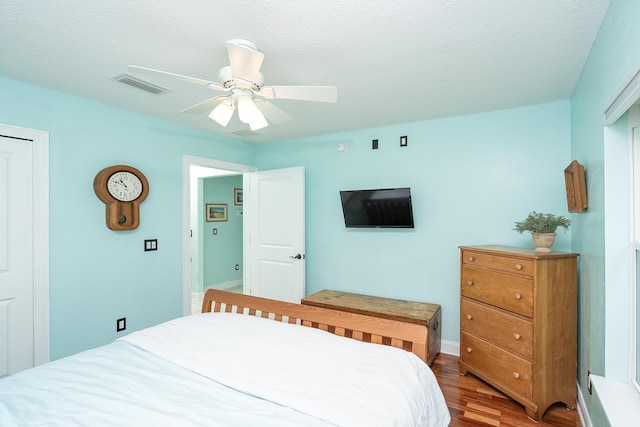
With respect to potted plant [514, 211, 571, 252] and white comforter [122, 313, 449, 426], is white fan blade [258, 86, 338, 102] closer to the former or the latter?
white comforter [122, 313, 449, 426]

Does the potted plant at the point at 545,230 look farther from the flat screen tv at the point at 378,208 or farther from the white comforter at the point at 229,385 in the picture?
the white comforter at the point at 229,385

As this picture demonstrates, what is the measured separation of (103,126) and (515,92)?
3.72 metres

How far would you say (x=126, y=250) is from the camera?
323 cm

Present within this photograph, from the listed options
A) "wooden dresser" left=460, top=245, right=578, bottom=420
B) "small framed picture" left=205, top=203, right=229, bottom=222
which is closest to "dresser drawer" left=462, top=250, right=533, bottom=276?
"wooden dresser" left=460, top=245, right=578, bottom=420

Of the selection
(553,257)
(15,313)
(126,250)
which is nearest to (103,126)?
(126,250)

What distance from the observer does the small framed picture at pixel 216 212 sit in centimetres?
624

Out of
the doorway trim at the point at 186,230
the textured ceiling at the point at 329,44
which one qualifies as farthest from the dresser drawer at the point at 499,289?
the doorway trim at the point at 186,230

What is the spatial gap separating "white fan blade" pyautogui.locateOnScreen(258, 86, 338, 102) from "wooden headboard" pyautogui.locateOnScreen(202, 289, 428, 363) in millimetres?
1372

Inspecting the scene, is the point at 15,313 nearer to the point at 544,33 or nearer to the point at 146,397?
the point at 146,397

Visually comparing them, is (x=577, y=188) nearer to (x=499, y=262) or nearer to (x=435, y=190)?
(x=499, y=262)

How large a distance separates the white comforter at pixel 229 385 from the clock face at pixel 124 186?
1622 millimetres

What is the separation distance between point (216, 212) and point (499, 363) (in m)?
5.29

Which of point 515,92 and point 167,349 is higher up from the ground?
point 515,92

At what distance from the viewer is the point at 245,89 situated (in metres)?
1.81
